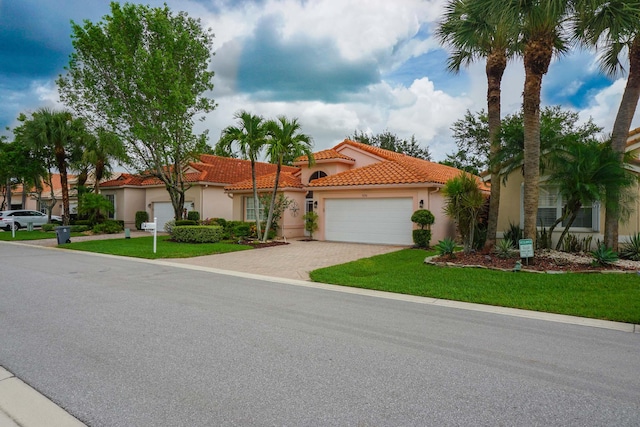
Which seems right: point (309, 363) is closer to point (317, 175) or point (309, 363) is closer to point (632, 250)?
point (632, 250)

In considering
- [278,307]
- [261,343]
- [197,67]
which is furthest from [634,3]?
[197,67]

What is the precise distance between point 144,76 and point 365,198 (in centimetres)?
1277

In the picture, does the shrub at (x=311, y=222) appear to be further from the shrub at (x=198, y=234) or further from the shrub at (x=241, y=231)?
the shrub at (x=198, y=234)

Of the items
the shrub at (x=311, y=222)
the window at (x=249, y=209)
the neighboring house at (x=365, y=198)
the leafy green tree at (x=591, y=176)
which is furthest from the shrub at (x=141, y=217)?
the leafy green tree at (x=591, y=176)

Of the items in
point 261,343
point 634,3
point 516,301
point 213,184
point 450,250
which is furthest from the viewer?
point 213,184

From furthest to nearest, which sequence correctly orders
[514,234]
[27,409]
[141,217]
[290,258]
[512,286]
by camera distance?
→ [141,217]
[290,258]
[514,234]
[512,286]
[27,409]

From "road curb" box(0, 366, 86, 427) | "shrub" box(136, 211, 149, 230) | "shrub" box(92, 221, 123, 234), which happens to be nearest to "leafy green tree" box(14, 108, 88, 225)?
"shrub" box(92, 221, 123, 234)

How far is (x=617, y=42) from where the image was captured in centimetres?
1161

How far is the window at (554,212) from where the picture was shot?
1338cm

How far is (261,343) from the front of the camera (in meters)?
Answer: 5.29

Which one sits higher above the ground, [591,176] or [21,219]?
[591,176]

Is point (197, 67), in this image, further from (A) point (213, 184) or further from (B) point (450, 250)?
(B) point (450, 250)

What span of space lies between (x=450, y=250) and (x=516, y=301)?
4.69 metres

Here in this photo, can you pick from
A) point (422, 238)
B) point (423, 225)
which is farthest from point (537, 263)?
Answer: point (423, 225)
